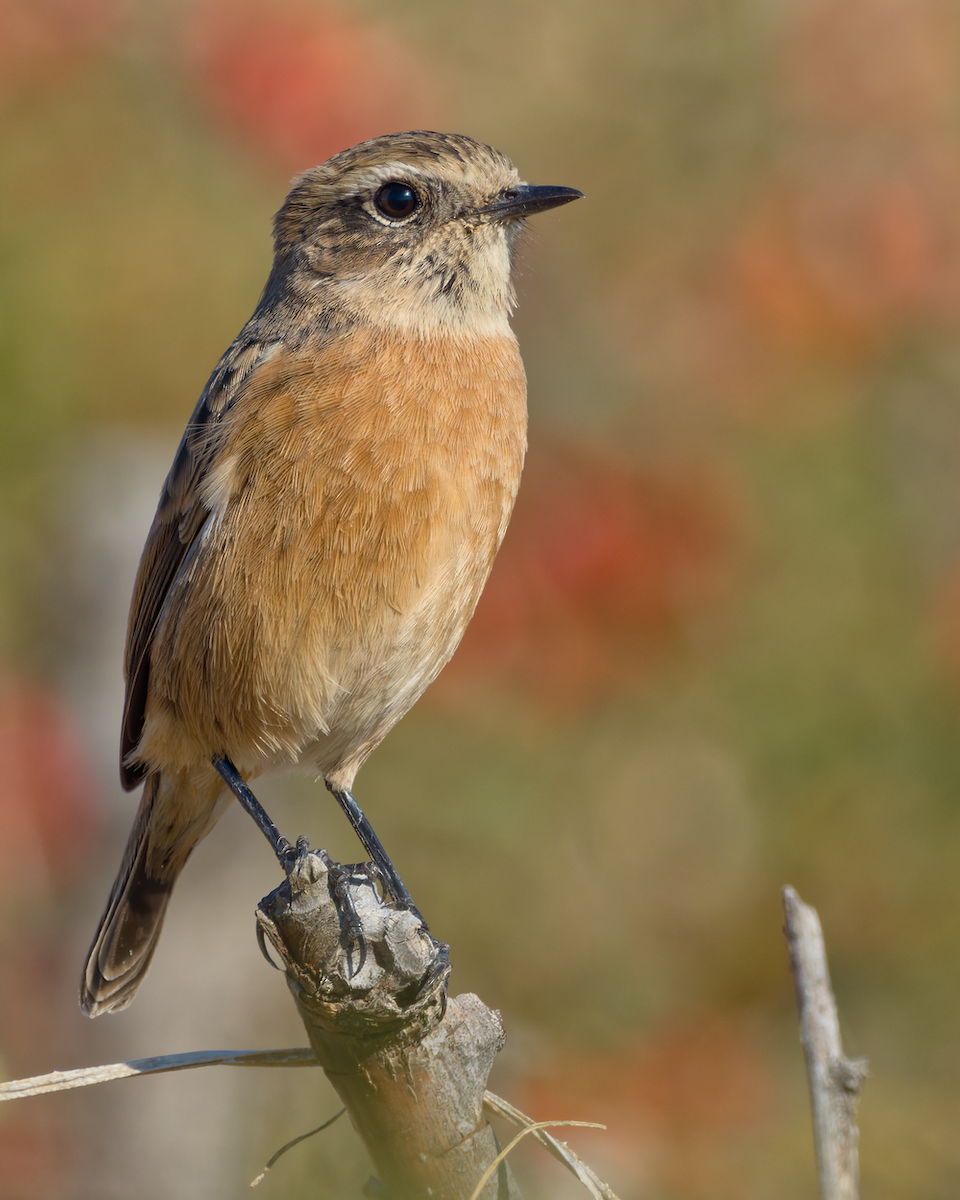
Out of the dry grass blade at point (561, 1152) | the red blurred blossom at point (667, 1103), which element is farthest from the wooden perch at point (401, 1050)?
the red blurred blossom at point (667, 1103)

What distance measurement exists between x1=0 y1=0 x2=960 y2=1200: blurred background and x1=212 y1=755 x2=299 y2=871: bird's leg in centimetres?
208

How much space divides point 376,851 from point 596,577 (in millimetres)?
2387

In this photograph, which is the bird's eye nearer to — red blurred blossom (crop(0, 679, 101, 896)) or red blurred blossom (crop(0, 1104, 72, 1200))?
red blurred blossom (crop(0, 679, 101, 896))

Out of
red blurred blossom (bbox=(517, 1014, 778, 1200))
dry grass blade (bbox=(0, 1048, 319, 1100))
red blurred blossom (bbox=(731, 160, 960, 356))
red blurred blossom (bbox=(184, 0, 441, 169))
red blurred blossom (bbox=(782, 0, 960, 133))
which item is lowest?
dry grass blade (bbox=(0, 1048, 319, 1100))

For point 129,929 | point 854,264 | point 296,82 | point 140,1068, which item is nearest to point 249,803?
point 129,929

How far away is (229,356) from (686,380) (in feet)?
12.4

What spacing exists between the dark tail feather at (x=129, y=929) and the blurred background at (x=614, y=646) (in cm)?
144

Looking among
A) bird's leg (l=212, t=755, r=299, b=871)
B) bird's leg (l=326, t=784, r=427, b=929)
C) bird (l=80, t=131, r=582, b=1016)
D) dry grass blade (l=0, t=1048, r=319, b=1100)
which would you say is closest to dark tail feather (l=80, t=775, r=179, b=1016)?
bird (l=80, t=131, r=582, b=1016)

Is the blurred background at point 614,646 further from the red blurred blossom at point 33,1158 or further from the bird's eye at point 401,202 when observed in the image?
the bird's eye at point 401,202

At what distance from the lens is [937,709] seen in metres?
6.42

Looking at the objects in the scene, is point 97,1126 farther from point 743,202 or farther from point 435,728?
point 743,202

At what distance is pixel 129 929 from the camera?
178 inches

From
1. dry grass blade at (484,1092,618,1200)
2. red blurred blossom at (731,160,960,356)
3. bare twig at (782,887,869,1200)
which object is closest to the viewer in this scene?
bare twig at (782,887,869,1200)

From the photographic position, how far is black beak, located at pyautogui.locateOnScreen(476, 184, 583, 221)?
13.5 feet
